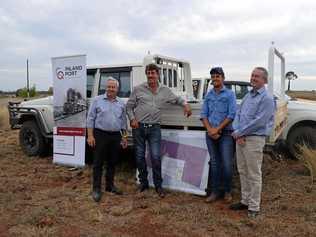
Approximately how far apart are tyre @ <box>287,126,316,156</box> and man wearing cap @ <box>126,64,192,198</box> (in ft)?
9.71

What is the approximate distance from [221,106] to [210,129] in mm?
313

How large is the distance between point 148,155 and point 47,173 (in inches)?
82.2

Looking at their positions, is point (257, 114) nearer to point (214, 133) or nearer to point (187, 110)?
point (214, 133)

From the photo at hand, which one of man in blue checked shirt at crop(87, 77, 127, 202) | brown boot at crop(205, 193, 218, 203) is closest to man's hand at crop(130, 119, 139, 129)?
man in blue checked shirt at crop(87, 77, 127, 202)

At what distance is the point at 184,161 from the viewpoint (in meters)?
5.83

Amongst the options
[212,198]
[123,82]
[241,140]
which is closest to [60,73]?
[123,82]

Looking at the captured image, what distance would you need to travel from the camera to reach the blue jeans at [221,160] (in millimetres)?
5121

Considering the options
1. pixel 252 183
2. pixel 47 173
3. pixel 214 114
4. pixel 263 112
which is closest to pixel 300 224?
pixel 252 183

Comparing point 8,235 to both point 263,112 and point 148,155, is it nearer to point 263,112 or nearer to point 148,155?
point 148,155

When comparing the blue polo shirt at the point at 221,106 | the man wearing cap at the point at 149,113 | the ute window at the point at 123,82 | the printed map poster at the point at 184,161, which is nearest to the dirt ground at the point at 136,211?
the printed map poster at the point at 184,161

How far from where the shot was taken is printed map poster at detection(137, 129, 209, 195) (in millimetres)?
5676

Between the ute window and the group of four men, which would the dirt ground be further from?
the ute window

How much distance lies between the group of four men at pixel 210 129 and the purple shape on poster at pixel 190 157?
0.33 m

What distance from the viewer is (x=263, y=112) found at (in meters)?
4.49
